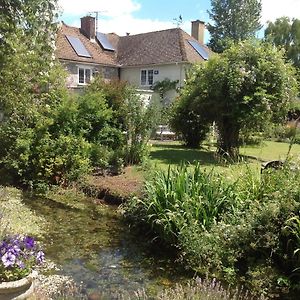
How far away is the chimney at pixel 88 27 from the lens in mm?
34819

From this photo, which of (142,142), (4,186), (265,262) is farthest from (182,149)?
(265,262)

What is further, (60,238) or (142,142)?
(142,142)

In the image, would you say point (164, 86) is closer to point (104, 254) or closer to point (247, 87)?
point (247, 87)

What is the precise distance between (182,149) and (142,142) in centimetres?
600

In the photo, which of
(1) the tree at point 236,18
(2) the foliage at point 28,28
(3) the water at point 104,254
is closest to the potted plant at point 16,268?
(3) the water at point 104,254

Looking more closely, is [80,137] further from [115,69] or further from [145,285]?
[115,69]

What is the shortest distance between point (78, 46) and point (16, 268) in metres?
29.7

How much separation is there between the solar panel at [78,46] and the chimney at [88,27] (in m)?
2.42

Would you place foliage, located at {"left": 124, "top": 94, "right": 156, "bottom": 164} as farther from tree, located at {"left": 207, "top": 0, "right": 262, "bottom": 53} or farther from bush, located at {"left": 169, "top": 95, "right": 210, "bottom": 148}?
tree, located at {"left": 207, "top": 0, "right": 262, "bottom": 53}

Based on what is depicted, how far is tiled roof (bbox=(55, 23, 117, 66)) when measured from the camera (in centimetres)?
3094

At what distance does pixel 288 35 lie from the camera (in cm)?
5203

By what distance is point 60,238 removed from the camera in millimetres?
8008

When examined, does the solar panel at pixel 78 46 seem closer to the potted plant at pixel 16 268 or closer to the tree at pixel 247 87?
the tree at pixel 247 87

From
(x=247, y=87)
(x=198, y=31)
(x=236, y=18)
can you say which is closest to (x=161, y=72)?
(x=198, y=31)
